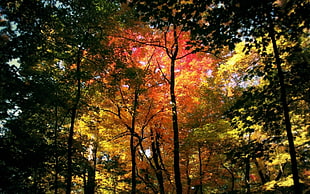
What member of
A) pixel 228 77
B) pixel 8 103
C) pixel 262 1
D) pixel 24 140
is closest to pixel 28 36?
pixel 8 103

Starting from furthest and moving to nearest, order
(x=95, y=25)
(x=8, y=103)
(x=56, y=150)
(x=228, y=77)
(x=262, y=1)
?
(x=228, y=77) < (x=95, y=25) < (x=56, y=150) < (x=8, y=103) < (x=262, y=1)

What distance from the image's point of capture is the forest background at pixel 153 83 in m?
5.30

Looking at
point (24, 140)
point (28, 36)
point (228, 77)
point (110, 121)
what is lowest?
point (24, 140)

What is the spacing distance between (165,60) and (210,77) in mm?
4275

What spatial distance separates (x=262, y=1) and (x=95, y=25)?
710 centimetres

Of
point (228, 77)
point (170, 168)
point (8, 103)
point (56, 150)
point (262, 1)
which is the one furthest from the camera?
point (170, 168)

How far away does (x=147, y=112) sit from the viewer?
39.3ft

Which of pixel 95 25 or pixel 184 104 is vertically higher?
pixel 95 25

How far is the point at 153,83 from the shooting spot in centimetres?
1155

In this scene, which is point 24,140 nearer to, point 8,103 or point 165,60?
point 8,103

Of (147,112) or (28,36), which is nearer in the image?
(28,36)

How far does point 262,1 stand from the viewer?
4.35 meters

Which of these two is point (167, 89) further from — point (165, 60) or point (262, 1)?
point (262, 1)

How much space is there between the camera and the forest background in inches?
209
